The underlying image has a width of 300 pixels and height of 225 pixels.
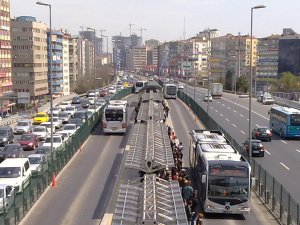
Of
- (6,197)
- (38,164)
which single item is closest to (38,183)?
(6,197)

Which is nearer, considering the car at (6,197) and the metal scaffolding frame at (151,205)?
the metal scaffolding frame at (151,205)

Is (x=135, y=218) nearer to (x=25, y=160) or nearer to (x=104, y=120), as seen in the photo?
(x=25, y=160)

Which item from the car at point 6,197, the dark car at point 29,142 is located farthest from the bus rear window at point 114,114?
the car at point 6,197

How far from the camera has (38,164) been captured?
28906 millimetres

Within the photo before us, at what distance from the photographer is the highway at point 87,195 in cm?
2081

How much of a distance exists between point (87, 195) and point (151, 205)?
1078cm

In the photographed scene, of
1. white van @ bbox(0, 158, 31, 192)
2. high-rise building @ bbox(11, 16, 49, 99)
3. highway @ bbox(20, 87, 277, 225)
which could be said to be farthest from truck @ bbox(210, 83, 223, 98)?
white van @ bbox(0, 158, 31, 192)

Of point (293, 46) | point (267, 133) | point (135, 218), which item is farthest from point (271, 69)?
point (135, 218)

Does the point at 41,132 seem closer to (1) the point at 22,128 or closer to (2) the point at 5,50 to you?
(1) the point at 22,128

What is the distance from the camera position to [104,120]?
143 feet

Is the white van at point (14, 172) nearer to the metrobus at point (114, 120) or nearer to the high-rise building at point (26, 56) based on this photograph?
the metrobus at point (114, 120)

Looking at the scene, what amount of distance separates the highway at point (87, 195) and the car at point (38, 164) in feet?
3.33

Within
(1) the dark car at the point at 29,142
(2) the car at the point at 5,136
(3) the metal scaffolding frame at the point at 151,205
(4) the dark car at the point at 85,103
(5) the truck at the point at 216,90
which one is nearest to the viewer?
(3) the metal scaffolding frame at the point at 151,205

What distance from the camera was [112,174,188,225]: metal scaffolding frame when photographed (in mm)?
12820
